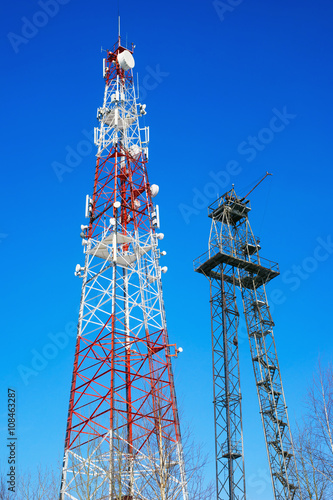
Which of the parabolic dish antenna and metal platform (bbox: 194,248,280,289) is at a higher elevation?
the parabolic dish antenna

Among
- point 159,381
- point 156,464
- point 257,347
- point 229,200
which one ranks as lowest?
point 156,464

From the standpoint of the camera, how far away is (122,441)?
29453 millimetres

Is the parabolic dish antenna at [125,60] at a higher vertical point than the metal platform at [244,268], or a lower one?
higher

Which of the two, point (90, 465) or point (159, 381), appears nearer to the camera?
point (90, 465)

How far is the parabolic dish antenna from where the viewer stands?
4247 cm

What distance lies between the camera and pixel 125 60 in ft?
139

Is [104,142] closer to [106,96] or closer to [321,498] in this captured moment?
[106,96]

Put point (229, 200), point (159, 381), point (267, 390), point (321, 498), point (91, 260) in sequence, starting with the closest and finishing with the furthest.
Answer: point (321, 498)
point (159, 381)
point (91, 260)
point (267, 390)
point (229, 200)

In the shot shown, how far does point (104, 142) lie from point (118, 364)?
1658cm

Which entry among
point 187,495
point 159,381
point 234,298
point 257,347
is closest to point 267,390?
point 257,347

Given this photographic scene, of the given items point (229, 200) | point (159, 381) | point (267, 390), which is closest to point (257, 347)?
point (267, 390)

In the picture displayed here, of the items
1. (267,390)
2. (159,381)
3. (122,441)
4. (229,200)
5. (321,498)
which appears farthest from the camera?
(229,200)

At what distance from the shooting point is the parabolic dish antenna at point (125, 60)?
139 ft

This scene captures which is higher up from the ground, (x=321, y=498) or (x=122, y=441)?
(x=122, y=441)
